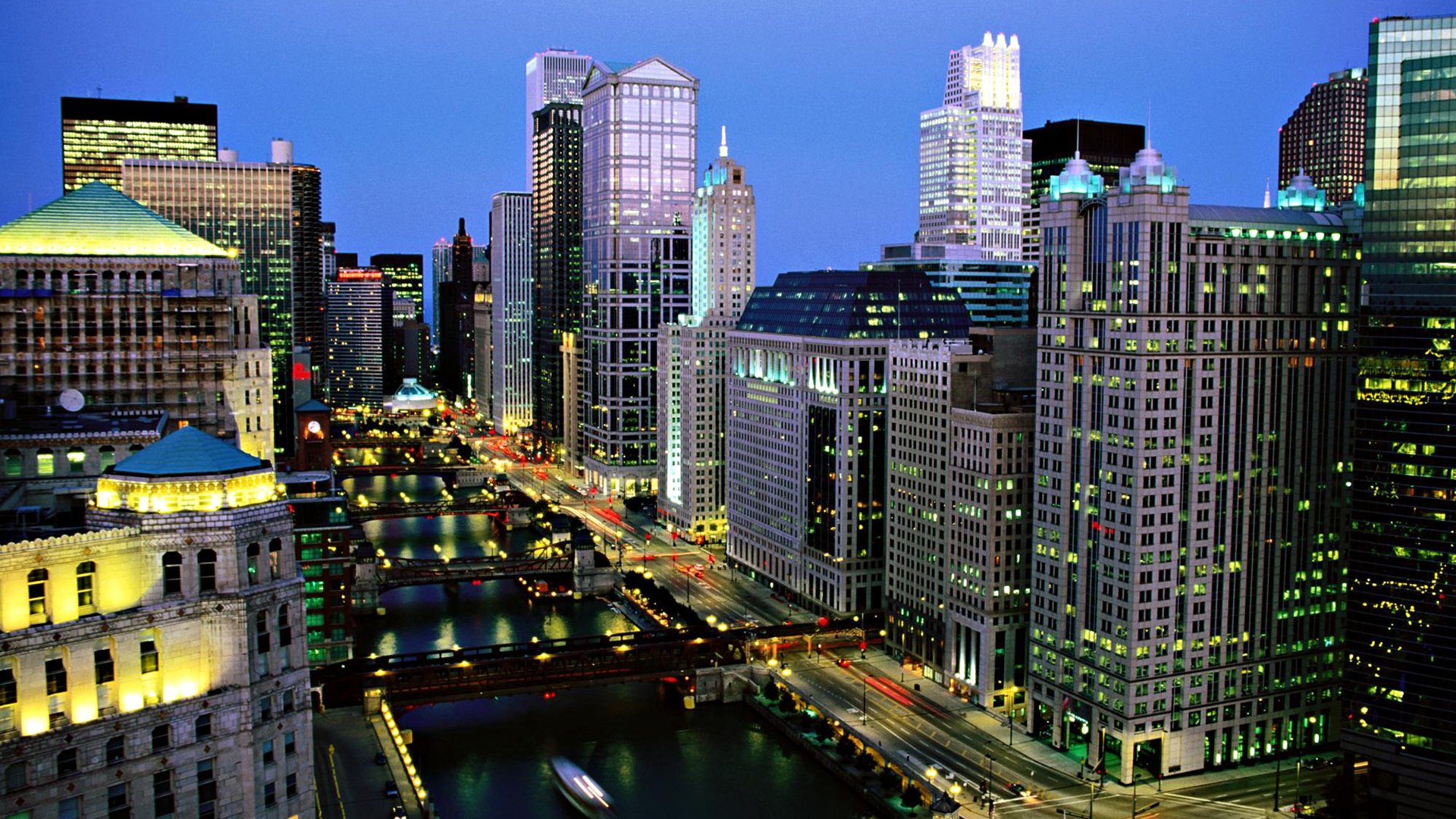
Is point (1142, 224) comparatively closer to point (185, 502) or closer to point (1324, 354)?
point (1324, 354)

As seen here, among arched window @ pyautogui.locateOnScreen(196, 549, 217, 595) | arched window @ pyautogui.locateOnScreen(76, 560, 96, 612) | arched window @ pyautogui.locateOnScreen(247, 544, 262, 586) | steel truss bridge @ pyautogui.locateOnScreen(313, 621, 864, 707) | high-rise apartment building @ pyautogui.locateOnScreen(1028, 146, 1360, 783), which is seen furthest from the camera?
steel truss bridge @ pyautogui.locateOnScreen(313, 621, 864, 707)

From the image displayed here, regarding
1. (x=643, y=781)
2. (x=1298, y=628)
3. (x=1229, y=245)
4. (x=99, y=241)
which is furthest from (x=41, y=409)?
(x=1298, y=628)

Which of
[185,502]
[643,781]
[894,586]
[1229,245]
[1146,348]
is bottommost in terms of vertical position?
[643,781]

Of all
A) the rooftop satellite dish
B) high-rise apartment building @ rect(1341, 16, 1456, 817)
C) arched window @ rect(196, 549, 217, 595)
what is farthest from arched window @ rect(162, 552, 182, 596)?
high-rise apartment building @ rect(1341, 16, 1456, 817)

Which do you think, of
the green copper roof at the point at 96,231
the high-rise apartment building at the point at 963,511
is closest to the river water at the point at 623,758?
the high-rise apartment building at the point at 963,511

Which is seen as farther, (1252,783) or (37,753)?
(1252,783)

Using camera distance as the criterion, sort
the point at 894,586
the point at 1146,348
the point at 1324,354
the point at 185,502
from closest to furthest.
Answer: the point at 185,502 < the point at 1146,348 < the point at 1324,354 < the point at 894,586

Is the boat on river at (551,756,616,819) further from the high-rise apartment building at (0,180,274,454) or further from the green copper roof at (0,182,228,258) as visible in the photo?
the green copper roof at (0,182,228,258)
